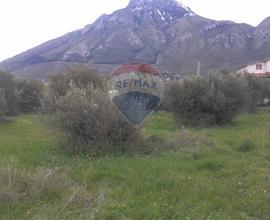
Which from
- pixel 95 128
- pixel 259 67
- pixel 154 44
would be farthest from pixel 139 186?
pixel 154 44

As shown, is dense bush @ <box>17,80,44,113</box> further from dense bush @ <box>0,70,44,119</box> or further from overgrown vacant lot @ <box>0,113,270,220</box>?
overgrown vacant lot @ <box>0,113,270,220</box>

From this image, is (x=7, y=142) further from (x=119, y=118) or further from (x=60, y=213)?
(x=60, y=213)

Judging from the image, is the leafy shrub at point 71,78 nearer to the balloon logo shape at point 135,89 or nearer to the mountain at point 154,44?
the balloon logo shape at point 135,89

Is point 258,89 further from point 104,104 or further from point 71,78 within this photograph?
point 104,104

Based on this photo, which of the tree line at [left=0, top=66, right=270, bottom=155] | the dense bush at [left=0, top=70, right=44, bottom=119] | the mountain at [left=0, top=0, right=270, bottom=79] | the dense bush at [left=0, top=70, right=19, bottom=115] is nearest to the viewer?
the tree line at [left=0, top=66, right=270, bottom=155]

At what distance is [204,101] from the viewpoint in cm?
2027

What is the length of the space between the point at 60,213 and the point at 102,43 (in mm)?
117813

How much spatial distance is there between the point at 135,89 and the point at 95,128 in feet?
4.43

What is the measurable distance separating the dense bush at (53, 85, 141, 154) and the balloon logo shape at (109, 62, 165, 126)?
25 centimetres

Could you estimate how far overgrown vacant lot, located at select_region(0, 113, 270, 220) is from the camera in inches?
265

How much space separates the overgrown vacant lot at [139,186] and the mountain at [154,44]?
2847 inches

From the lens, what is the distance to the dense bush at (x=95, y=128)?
1152cm

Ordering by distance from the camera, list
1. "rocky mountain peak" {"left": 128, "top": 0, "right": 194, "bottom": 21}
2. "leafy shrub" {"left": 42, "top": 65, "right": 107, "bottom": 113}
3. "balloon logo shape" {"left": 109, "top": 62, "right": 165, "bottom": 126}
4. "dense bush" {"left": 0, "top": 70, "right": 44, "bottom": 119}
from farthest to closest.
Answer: "rocky mountain peak" {"left": 128, "top": 0, "right": 194, "bottom": 21} < "dense bush" {"left": 0, "top": 70, "right": 44, "bottom": 119} < "leafy shrub" {"left": 42, "top": 65, "right": 107, "bottom": 113} < "balloon logo shape" {"left": 109, "top": 62, "right": 165, "bottom": 126}

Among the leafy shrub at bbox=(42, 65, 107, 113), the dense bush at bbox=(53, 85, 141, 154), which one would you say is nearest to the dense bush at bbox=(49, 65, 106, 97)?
the leafy shrub at bbox=(42, 65, 107, 113)
